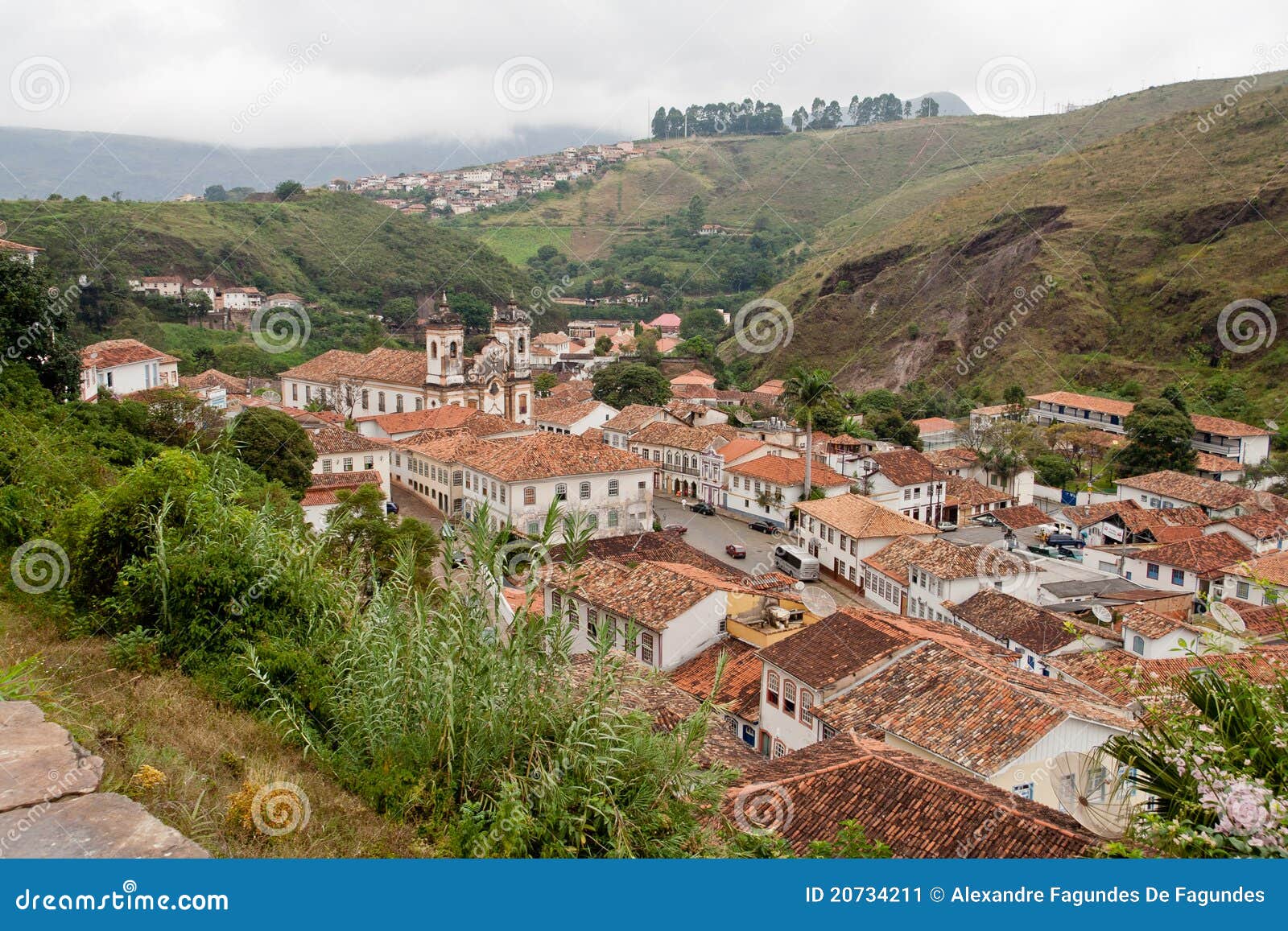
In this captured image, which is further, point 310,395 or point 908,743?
point 310,395

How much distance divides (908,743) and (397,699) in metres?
8.88

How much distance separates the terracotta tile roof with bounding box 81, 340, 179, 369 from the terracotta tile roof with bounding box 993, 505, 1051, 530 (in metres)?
34.0

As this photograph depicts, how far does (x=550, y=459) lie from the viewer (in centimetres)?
3294

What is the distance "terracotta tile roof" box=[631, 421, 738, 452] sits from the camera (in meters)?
42.8

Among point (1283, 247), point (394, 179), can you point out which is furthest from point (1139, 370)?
point (394, 179)

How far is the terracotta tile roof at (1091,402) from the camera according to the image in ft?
166

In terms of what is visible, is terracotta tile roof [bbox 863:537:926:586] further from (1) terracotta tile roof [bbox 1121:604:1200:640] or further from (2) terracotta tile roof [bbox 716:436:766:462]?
(2) terracotta tile roof [bbox 716:436:766:462]

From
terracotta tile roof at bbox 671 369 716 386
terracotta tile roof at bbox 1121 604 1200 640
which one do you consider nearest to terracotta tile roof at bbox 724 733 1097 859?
terracotta tile roof at bbox 1121 604 1200 640

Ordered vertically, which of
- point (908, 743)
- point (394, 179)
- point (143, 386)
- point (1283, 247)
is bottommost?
point (908, 743)

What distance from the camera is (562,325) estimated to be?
101 metres

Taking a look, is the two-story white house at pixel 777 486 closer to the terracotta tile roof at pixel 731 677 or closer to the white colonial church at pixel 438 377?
the white colonial church at pixel 438 377

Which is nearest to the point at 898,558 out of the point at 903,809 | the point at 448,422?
the point at 903,809

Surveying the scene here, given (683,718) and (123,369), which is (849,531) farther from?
(123,369)

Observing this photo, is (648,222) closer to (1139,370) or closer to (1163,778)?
(1139,370)
